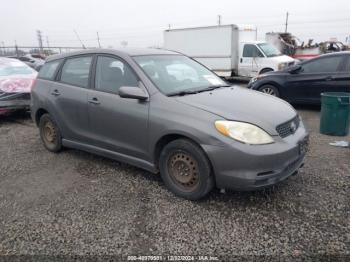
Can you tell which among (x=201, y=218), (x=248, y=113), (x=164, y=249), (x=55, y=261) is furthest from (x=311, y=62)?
(x=55, y=261)

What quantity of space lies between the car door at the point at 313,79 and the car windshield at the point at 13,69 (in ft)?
22.7

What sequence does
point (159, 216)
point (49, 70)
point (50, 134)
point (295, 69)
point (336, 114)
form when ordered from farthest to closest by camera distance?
point (295, 69) → point (336, 114) → point (50, 134) → point (49, 70) → point (159, 216)

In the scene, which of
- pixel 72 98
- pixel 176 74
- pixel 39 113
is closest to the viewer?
pixel 176 74

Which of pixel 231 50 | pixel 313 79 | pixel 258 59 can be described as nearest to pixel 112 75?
pixel 313 79

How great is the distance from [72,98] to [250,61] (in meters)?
11.7

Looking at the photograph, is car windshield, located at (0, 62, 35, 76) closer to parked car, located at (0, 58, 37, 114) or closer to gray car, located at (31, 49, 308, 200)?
parked car, located at (0, 58, 37, 114)

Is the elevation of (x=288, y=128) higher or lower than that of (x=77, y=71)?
lower

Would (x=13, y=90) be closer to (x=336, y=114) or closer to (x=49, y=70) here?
(x=49, y=70)

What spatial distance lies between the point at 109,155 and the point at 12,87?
4.69 m

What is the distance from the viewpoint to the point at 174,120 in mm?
3510

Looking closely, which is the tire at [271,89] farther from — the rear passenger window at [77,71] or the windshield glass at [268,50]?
the windshield glass at [268,50]

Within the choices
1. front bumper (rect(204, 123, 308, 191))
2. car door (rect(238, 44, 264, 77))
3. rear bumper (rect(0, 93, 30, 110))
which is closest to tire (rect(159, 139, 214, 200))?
front bumper (rect(204, 123, 308, 191))

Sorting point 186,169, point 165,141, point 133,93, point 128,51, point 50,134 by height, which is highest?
point 128,51

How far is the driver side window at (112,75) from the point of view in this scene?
4.05 metres
